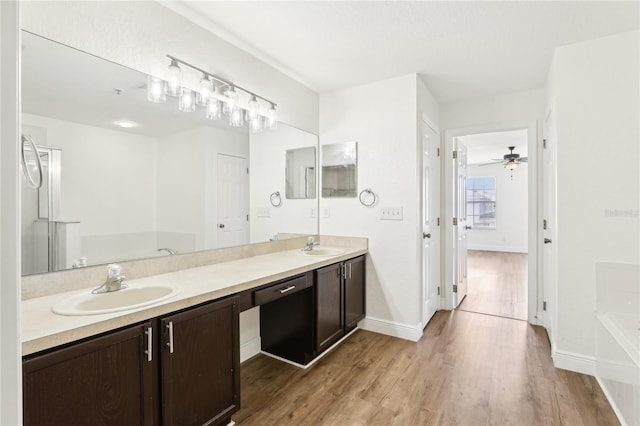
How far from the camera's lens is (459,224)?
3.79 meters

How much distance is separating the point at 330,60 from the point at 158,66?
1.31m

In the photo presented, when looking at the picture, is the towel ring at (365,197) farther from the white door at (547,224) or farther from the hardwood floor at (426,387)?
the white door at (547,224)

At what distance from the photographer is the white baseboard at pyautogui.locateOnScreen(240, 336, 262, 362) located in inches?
95.0

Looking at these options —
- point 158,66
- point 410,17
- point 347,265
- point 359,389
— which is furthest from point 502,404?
point 158,66

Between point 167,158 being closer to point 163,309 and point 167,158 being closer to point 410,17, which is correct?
point 163,309

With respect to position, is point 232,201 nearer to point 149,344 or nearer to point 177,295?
point 177,295

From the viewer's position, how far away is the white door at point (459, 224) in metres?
3.65

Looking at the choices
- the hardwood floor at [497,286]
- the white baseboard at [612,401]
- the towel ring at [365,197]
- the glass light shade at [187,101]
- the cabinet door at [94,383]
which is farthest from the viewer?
the hardwood floor at [497,286]

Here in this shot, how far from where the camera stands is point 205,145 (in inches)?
84.7

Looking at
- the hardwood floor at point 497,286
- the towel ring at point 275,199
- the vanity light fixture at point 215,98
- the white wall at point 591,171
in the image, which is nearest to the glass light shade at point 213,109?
the vanity light fixture at point 215,98

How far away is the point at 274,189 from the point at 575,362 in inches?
106

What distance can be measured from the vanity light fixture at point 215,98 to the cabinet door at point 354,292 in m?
1.43

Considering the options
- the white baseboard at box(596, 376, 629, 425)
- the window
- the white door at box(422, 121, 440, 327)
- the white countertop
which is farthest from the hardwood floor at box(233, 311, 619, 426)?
the window

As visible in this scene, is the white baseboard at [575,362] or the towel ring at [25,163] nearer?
the towel ring at [25,163]
